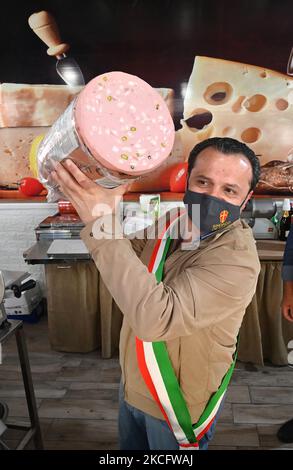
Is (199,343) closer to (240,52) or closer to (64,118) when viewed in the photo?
(64,118)

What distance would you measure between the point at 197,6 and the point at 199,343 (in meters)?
2.75

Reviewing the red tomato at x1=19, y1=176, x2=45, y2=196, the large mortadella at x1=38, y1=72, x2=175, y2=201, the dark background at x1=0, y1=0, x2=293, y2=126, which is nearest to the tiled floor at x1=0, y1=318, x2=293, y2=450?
the red tomato at x1=19, y1=176, x2=45, y2=196

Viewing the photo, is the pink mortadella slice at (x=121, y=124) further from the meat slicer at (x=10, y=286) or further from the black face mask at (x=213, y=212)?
the meat slicer at (x=10, y=286)

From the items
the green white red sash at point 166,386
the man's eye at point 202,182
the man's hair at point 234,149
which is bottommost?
the green white red sash at point 166,386

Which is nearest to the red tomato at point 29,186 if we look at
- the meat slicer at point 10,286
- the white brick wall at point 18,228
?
the white brick wall at point 18,228

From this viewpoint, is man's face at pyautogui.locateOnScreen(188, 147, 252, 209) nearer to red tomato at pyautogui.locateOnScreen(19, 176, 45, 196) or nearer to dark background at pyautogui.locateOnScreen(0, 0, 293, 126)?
dark background at pyautogui.locateOnScreen(0, 0, 293, 126)

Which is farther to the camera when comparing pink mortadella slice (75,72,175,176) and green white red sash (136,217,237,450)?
green white red sash (136,217,237,450)

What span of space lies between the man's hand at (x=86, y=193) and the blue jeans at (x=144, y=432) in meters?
0.66

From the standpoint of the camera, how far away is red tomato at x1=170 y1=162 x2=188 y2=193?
2959 mm

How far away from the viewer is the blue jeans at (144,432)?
40.9 inches

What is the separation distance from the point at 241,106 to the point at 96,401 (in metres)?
2.46

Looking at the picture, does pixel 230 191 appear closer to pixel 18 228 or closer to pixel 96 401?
pixel 96 401

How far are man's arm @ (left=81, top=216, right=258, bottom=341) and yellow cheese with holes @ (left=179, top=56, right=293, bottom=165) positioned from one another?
2.40m

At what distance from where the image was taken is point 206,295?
78cm
